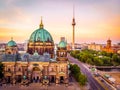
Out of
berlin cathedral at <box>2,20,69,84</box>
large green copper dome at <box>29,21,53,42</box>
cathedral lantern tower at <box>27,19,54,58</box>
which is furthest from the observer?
large green copper dome at <box>29,21,53,42</box>

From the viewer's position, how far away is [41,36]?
77.5ft

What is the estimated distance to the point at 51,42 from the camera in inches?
939

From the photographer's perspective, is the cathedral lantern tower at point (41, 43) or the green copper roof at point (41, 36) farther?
the green copper roof at point (41, 36)

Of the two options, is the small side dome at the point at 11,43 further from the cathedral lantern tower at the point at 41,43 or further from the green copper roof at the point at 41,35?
the green copper roof at the point at 41,35

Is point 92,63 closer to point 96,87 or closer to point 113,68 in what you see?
point 113,68

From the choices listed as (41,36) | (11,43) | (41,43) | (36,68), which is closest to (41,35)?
(41,36)

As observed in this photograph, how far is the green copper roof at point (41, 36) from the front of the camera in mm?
23531

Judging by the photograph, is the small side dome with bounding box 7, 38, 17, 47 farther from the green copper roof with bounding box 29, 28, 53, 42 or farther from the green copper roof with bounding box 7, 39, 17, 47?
the green copper roof with bounding box 29, 28, 53, 42

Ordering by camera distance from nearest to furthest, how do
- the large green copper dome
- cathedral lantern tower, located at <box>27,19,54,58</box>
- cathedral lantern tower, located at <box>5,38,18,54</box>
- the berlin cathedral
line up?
the berlin cathedral, cathedral lantern tower, located at <box>5,38,18,54</box>, cathedral lantern tower, located at <box>27,19,54,58</box>, the large green copper dome

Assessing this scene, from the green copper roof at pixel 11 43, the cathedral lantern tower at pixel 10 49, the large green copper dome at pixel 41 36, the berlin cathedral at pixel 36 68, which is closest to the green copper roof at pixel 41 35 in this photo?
the large green copper dome at pixel 41 36

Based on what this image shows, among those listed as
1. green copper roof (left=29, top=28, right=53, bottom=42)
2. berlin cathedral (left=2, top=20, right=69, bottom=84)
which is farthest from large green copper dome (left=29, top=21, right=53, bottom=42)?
berlin cathedral (left=2, top=20, right=69, bottom=84)

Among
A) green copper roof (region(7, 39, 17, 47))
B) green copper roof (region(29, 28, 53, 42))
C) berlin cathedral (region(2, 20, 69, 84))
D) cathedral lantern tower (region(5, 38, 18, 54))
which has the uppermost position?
green copper roof (region(29, 28, 53, 42))

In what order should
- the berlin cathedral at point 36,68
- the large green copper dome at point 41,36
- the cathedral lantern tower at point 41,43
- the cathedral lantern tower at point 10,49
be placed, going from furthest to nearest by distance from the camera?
the large green copper dome at point 41,36, the cathedral lantern tower at point 41,43, the cathedral lantern tower at point 10,49, the berlin cathedral at point 36,68

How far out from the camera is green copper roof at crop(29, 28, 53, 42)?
23531 mm
